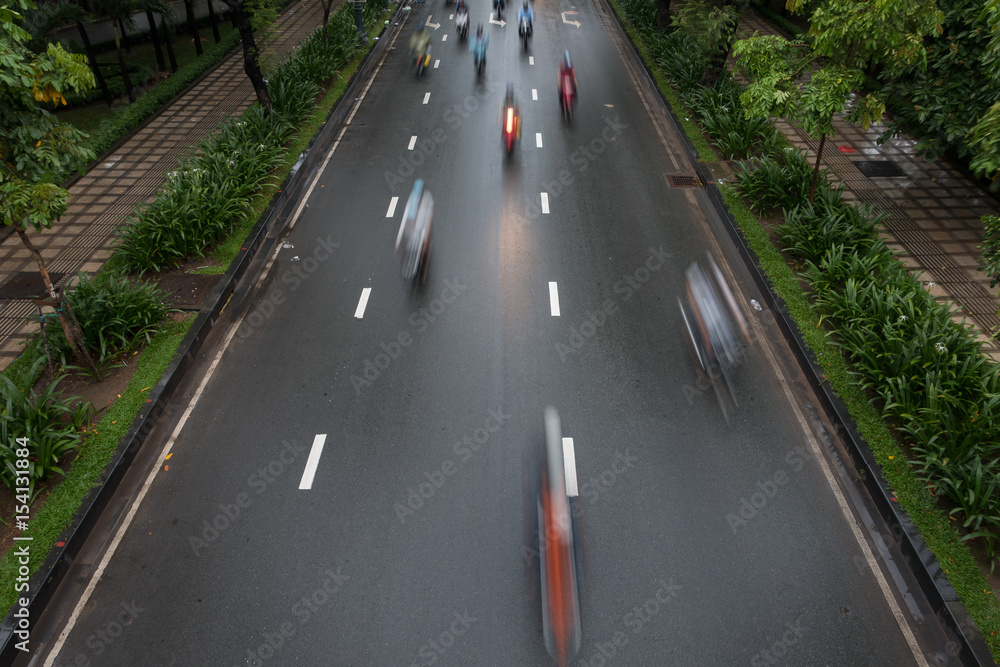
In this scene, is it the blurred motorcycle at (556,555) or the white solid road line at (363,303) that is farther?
the white solid road line at (363,303)

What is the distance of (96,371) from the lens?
8.83 metres

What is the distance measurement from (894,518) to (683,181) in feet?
31.6

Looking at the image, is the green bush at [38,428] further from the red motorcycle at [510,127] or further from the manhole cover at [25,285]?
the red motorcycle at [510,127]

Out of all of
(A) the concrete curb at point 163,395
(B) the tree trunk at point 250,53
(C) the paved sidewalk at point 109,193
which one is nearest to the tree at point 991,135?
(A) the concrete curb at point 163,395

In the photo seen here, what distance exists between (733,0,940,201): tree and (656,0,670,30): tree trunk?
13413 mm

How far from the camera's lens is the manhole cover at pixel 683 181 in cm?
1450

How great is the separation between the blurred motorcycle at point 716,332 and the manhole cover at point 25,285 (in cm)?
1111

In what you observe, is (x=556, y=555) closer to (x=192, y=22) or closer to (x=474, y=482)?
(x=474, y=482)

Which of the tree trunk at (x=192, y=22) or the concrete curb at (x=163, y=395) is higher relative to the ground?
the tree trunk at (x=192, y=22)

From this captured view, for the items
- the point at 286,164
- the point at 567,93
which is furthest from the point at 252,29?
the point at 567,93

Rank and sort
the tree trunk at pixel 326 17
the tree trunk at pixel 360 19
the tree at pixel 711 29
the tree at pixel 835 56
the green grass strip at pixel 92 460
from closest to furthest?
the green grass strip at pixel 92 460 → the tree at pixel 835 56 → the tree at pixel 711 29 → the tree trunk at pixel 326 17 → the tree trunk at pixel 360 19

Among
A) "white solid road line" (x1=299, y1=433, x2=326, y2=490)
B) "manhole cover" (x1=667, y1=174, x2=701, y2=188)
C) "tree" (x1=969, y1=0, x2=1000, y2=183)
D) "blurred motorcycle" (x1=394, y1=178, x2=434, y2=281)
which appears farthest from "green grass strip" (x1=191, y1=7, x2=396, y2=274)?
"tree" (x1=969, y1=0, x2=1000, y2=183)

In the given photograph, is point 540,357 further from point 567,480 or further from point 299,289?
point 299,289

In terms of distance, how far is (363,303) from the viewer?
1065 centimetres
